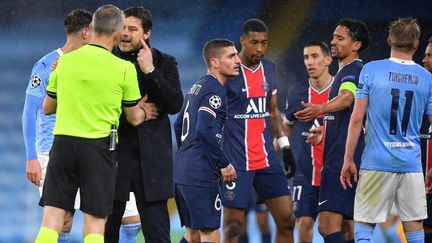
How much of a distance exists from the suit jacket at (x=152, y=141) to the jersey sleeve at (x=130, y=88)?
350 millimetres

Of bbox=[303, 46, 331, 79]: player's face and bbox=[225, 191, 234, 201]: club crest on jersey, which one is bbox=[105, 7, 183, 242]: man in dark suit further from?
bbox=[303, 46, 331, 79]: player's face

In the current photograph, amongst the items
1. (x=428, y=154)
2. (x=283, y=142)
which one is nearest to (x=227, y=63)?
(x=283, y=142)

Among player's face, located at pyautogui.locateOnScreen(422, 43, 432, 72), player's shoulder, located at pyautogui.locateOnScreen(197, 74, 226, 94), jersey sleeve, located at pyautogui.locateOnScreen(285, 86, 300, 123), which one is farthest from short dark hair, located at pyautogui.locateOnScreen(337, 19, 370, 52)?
jersey sleeve, located at pyautogui.locateOnScreen(285, 86, 300, 123)

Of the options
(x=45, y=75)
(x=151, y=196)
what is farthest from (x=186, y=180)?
(x=45, y=75)

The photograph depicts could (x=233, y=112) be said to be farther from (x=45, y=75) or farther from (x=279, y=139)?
(x=45, y=75)

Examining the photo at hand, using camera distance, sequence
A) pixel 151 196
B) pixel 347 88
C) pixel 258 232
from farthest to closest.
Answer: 1. pixel 258 232
2. pixel 347 88
3. pixel 151 196

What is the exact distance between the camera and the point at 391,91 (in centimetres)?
698

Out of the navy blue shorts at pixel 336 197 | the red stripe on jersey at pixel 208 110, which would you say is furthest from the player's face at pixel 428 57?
the red stripe on jersey at pixel 208 110

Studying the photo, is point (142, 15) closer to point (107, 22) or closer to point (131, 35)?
point (131, 35)

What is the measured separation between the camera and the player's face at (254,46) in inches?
328

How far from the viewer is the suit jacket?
6598mm

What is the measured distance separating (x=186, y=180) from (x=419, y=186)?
1.57m

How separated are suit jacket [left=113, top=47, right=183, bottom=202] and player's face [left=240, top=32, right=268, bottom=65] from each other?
5.39ft

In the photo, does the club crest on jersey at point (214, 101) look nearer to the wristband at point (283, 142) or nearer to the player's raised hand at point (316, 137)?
the player's raised hand at point (316, 137)
